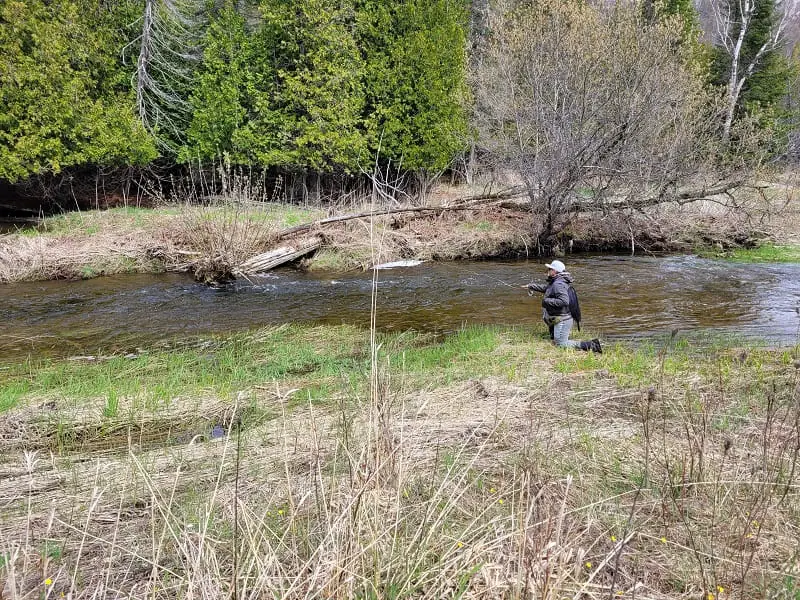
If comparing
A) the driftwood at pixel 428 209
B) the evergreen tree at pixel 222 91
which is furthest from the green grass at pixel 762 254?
the evergreen tree at pixel 222 91

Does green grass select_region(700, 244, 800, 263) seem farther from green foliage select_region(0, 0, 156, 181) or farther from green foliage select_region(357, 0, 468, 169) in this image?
green foliage select_region(0, 0, 156, 181)

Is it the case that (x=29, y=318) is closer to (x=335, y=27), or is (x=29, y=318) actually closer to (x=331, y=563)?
(x=331, y=563)

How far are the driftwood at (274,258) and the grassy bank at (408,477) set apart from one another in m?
5.86

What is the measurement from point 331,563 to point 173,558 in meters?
0.96

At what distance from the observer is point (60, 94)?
14.8 metres

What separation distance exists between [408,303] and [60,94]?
12.8m

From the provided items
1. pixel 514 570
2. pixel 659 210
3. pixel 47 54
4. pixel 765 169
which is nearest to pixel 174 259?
pixel 47 54

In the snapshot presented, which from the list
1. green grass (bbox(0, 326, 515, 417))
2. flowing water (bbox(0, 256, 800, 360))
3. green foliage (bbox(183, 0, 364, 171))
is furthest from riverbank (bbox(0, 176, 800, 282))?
green grass (bbox(0, 326, 515, 417))

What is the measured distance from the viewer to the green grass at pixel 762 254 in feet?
42.9

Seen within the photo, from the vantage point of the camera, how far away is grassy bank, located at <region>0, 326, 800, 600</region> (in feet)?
6.28

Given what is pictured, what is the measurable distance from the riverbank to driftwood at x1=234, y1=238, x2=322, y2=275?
0.50ft

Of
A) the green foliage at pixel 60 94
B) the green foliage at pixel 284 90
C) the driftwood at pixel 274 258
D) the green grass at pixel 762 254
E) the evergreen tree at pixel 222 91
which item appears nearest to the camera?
the driftwood at pixel 274 258

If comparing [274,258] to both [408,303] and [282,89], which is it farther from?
[282,89]

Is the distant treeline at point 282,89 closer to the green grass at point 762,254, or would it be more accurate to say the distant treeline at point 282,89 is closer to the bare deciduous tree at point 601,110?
the bare deciduous tree at point 601,110
